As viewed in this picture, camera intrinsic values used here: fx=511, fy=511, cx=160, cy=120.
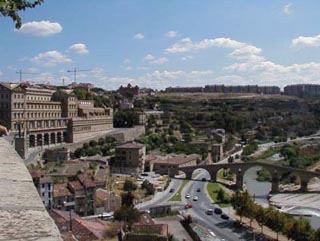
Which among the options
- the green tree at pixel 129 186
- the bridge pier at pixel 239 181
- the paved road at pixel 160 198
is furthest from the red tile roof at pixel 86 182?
the bridge pier at pixel 239 181

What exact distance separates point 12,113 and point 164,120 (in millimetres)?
18051

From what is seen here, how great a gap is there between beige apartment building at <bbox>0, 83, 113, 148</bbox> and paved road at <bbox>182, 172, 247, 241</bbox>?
588 centimetres

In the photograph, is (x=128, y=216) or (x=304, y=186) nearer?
(x=128, y=216)

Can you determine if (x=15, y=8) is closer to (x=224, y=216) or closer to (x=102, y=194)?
(x=102, y=194)

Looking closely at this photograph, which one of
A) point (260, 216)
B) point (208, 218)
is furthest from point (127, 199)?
point (260, 216)

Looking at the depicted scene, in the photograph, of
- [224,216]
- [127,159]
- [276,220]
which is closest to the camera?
[276,220]

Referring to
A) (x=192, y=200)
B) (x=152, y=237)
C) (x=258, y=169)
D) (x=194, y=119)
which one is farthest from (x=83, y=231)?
(x=194, y=119)

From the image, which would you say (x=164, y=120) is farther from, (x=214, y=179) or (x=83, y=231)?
(x=83, y=231)

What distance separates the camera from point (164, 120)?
120 feet

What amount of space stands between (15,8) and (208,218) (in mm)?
14505

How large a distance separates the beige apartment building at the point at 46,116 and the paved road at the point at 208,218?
588 centimetres

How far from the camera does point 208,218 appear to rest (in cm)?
1596

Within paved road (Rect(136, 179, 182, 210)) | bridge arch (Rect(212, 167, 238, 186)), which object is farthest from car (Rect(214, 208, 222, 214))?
bridge arch (Rect(212, 167, 238, 186))

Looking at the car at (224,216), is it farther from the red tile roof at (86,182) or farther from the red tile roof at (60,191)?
the red tile roof at (60,191)
